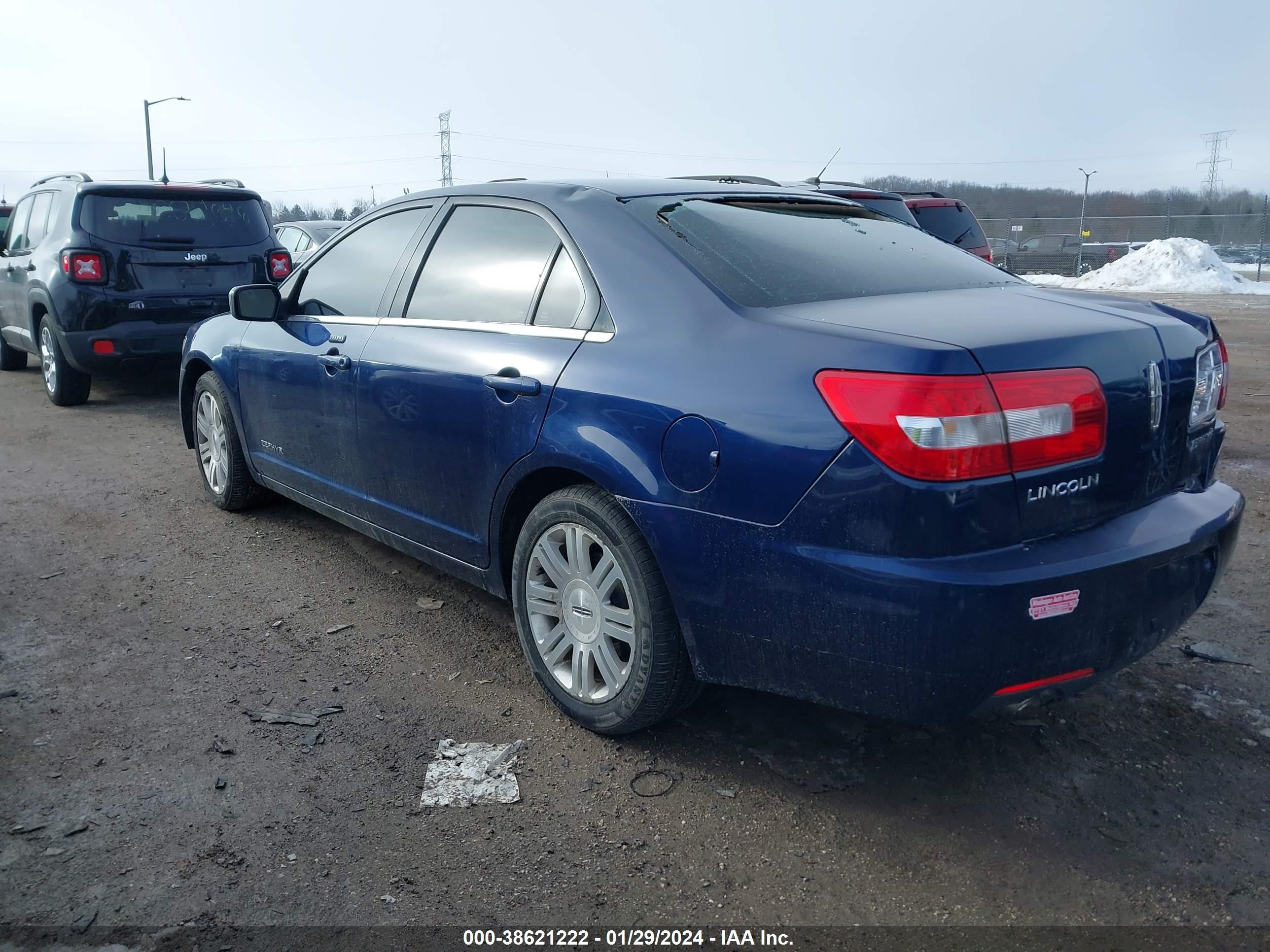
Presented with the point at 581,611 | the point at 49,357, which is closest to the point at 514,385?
the point at 581,611

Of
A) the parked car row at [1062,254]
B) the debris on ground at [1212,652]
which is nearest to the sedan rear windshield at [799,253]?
the debris on ground at [1212,652]

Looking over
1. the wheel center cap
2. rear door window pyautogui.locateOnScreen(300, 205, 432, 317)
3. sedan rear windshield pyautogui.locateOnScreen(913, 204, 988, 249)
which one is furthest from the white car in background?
the wheel center cap

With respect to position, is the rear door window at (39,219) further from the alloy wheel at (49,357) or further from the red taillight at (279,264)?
the red taillight at (279,264)

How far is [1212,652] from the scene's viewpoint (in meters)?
3.70

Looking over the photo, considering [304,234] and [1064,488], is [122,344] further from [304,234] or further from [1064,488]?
[1064,488]

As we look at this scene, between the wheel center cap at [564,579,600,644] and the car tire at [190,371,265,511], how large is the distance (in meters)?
2.79

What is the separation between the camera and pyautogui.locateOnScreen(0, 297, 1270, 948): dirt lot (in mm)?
2426

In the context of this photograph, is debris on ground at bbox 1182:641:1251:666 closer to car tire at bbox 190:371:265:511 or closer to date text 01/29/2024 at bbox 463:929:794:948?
date text 01/29/2024 at bbox 463:929:794:948

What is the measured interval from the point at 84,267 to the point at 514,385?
269 inches

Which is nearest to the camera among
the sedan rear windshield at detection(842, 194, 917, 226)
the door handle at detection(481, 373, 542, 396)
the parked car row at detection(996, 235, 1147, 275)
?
the door handle at detection(481, 373, 542, 396)

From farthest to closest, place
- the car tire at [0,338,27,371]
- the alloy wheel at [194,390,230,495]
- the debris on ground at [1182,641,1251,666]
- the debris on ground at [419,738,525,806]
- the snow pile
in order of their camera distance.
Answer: the snow pile, the car tire at [0,338,27,371], the alloy wheel at [194,390,230,495], the debris on ground at [1182,641,1251,666], the debris on ground at [419,738,525,806]

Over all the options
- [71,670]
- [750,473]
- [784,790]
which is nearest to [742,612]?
[750,473]

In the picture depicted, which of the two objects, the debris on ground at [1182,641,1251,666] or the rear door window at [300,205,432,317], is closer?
the debris on ground at [1182,641,1251,666]

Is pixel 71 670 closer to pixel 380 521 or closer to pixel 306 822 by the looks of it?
pixel 380 521
